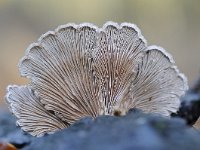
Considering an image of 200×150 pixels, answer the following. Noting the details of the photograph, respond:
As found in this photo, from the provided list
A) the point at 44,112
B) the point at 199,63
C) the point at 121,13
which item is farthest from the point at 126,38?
the point at 121,13

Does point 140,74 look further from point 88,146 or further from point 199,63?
point 199,63

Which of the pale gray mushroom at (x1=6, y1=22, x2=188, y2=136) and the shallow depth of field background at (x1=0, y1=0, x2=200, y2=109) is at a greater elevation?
the shallow depth of field background at (x1=0, y1=0, x2=200, y2=109)

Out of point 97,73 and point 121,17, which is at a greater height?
point 121,17

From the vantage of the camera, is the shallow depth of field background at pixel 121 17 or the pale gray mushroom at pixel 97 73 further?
the shallow depth of field background at pixel 121 17

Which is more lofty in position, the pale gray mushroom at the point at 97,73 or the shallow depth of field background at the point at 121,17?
the shallow depth of field background at the point at 121,17

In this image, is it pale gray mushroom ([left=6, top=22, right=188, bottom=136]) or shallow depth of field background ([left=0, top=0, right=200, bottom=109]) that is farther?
shallow depth of field background ([left=0, top=0, right=200, bottom=109])
